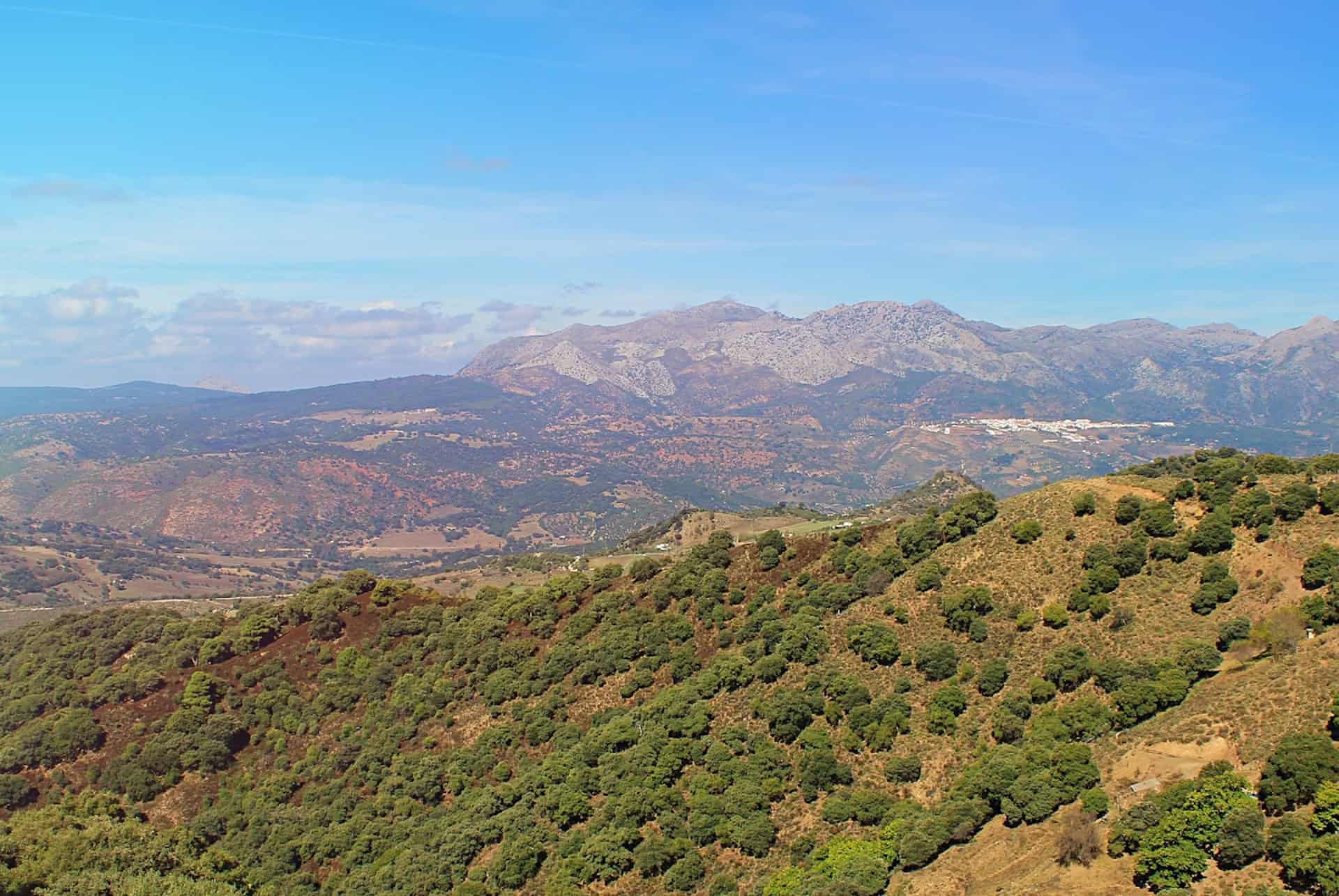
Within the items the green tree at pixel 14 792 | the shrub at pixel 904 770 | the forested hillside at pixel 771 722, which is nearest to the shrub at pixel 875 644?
the forested hillside at pixel 771 722

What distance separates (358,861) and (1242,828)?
5942 cm

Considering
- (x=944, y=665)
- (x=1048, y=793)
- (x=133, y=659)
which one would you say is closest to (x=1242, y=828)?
(x=1048, y=793)

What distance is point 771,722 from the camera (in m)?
66.6

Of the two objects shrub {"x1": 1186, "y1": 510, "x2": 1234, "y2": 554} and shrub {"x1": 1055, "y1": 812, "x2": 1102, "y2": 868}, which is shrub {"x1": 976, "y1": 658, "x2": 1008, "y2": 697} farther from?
shrub {"x1": 1055, "y1": 812, "x2": 1102, "y2": 868}

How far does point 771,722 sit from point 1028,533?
28127mm

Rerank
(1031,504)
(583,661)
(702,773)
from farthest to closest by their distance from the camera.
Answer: (583,661) < (1031,504) < (702,773)

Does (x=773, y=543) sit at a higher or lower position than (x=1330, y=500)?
lower

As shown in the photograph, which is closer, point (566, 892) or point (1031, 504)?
point (566, 892)

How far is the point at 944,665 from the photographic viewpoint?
65750 millimetres

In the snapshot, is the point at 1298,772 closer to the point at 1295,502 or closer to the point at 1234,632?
the point at 1234,632

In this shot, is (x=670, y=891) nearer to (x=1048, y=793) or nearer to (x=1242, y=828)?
(x=1048, y=793)

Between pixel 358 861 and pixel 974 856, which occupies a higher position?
pixel 974 856

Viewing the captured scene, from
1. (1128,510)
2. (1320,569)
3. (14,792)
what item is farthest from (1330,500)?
(14,792)

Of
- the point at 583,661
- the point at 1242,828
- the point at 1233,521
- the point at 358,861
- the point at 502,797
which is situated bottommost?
the point at 358,861
